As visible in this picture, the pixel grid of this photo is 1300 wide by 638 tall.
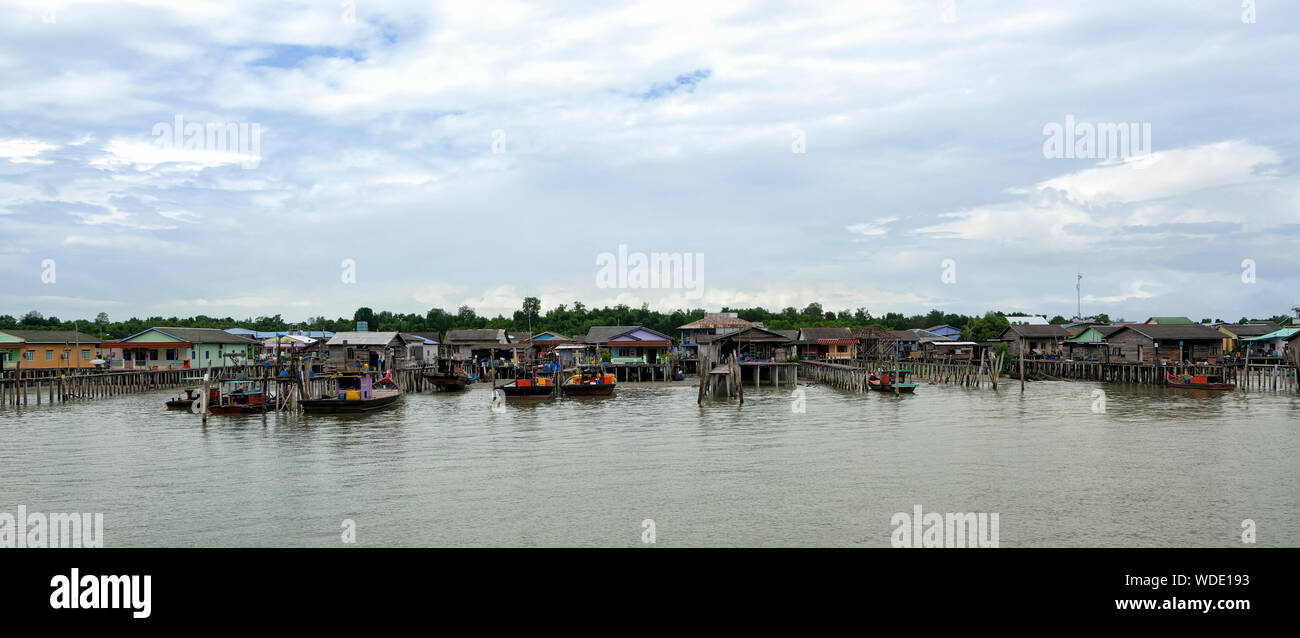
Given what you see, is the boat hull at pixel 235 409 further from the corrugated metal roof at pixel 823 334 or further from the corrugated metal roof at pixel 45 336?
the corrugated metal roof at pixel 823 334

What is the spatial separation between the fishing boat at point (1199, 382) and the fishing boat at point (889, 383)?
15962 mm

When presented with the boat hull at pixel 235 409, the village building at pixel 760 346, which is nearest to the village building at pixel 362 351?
the boat hull at pixel 235 409

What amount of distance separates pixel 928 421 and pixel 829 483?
1443cm

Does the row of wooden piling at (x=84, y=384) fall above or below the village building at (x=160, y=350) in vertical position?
below

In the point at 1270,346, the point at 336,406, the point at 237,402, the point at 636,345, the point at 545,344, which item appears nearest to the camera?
the point at 237,402

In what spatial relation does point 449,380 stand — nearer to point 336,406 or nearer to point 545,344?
point 336,406

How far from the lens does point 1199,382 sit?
45531 mm

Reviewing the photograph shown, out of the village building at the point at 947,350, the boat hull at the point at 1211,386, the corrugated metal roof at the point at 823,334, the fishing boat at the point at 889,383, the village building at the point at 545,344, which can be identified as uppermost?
the corrugated metal roof at the point at 823,334

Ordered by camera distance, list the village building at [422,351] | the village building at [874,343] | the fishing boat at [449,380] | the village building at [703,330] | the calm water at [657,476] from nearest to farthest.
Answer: the calm water at [657,476], the fishing boat at [449,380], the village building at [422,351], the village building at [874,343], the village building at [703,330]

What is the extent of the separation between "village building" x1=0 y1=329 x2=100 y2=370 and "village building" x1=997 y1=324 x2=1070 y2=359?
231ft

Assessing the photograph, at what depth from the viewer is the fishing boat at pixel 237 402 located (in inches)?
1315

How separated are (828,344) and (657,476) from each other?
50.5m

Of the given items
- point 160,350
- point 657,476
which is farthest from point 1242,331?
point 160,350
